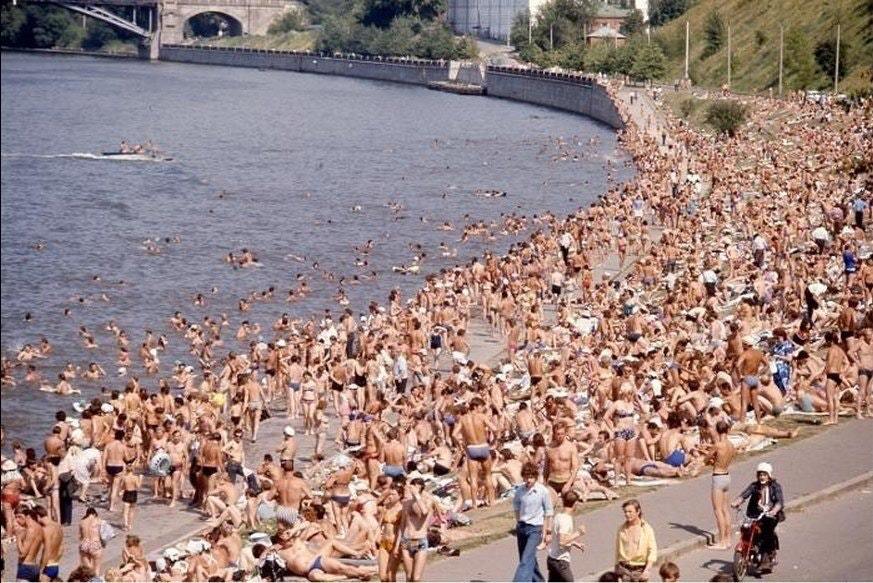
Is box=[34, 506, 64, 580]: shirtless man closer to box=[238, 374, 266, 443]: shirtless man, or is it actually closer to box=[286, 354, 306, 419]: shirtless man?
box=[238, 374, 266, 443]: shirtless man

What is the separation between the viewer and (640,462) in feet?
62.3

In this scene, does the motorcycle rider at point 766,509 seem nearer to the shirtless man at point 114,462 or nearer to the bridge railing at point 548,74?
the shirtless man at point 114,462

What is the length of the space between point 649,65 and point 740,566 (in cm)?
10078

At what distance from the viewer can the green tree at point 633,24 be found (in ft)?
472

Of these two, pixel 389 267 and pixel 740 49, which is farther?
pixel 740 49

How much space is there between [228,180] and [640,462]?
62349mm

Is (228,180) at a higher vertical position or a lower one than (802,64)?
lower

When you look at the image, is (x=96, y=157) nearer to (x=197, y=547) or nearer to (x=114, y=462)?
(x=114, y=462)

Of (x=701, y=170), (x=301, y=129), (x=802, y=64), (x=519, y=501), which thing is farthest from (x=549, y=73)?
(x=519, y=501)

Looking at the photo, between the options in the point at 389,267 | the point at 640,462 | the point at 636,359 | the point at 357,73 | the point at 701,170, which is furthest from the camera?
the point at 357,73

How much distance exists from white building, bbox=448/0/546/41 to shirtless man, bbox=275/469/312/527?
15133cm

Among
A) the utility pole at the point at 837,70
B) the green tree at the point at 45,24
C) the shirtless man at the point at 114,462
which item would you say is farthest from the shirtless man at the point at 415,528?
the green tree at the point at 45,24

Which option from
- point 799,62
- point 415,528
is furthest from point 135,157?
point 415,528

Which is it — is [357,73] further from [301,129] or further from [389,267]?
[389,267]
